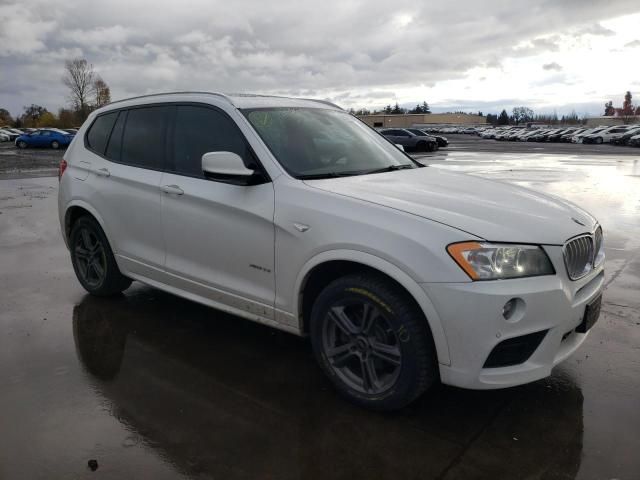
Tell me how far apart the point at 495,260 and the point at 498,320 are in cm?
31

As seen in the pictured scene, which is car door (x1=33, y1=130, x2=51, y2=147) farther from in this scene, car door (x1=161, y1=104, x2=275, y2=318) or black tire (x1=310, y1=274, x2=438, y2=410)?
black tire (x1=310, y1=274, x2=438, y2=410)

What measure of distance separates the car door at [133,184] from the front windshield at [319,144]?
1.01 m

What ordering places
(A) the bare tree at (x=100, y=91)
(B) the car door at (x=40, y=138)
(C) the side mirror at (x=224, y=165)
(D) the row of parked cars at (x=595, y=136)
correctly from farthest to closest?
(A) the bare tree at (x=100, y=91), (D) the row of parked cars at (x=595, y=136), (B) the car door at (x=40, y=138), (C) the side mirror at (x=224, y=165)

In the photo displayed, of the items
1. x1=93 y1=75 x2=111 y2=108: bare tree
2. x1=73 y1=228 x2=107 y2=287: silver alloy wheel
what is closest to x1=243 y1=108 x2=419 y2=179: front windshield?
x1=73 y1=228 x2=107 y2=287: silver alloy wheel

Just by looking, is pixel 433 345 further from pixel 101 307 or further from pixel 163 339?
pixel 101 307

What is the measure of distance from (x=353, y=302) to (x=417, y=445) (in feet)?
2.74

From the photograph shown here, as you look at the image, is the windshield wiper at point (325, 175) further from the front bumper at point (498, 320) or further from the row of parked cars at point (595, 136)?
the row of parked cars at point (595, 136)

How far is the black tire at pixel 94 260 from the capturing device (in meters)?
5.00

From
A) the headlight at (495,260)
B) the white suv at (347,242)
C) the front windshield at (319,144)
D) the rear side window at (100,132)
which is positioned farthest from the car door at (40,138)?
the headlight at (495,260)

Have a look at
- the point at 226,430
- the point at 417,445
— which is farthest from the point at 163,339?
the point at 417,445

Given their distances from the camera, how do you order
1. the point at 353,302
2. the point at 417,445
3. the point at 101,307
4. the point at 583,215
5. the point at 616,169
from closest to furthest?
the point at 417,445
the point at 353,302
the point at 583,215
the point at 101,307
the point at 616,169

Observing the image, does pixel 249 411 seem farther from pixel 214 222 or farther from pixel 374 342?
pixel 214 222

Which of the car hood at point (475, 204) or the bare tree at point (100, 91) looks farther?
the bare tree at point (100, 91)

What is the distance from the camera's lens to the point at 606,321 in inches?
181
